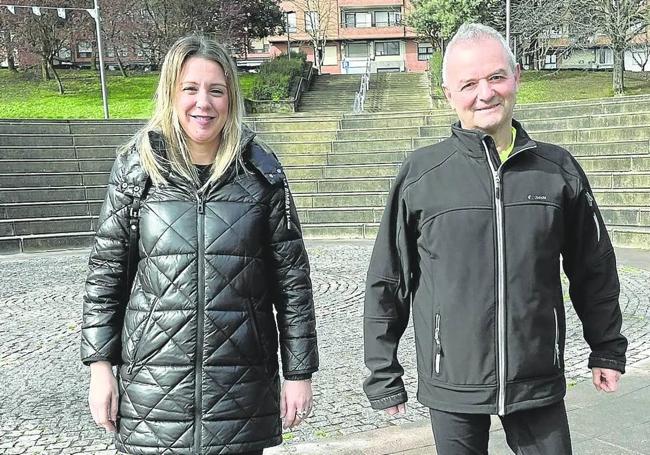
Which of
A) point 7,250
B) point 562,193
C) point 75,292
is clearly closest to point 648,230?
point 75,292

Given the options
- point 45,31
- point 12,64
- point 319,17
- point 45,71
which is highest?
point 319,17

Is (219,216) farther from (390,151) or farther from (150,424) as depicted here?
(390,151)

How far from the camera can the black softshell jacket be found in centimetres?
214

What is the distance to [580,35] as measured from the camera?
24500 mm

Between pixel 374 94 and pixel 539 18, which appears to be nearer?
pixel 539 18

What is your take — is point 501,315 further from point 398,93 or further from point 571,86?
point 571,86

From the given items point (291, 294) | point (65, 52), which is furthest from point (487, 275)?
point (65, 52)

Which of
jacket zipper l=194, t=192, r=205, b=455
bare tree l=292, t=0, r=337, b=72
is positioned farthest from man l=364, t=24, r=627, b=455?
bare tree l=292, t=0, r=337, b=72

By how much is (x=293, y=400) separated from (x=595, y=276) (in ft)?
3.74

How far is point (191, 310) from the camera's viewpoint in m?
2.16

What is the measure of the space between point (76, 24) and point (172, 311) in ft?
94.9

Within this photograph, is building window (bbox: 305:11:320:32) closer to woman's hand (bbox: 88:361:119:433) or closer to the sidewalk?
the sidewalk

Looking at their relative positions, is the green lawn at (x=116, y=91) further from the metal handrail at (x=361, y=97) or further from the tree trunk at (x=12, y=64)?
the metal handrail at (x=361, y=97)

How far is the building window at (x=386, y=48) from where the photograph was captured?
2234 inches
